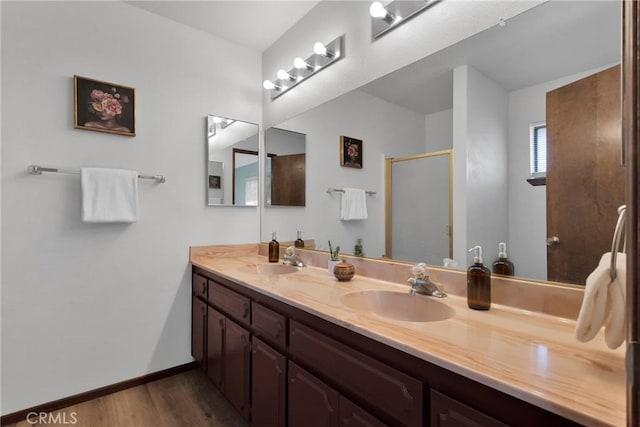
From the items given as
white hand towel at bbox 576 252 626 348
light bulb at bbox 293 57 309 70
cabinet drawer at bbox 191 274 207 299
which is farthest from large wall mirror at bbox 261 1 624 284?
cabinet drawer at bbox 191 274 207 299

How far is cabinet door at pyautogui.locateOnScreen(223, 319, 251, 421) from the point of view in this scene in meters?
Answer: 1.48

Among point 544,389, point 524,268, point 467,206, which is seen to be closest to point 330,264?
point 467,206

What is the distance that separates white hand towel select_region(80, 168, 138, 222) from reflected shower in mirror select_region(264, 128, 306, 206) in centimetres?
95

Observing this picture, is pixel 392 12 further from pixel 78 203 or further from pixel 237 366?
pixel 78 203

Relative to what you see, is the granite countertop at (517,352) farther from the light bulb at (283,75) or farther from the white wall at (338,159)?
the light bulb at (283,75)

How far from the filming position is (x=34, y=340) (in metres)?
1.71

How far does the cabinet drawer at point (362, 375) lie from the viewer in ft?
2.44

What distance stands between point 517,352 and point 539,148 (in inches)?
27.4

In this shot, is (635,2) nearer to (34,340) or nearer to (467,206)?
(467,206)

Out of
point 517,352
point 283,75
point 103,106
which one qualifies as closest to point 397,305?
point 517,352

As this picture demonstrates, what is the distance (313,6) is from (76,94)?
62.0 inches

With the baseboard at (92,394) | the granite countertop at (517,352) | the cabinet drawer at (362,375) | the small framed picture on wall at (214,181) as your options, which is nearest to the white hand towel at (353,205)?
the granite countertop at (517,352)

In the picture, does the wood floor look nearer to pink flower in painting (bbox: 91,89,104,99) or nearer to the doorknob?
the doorknob

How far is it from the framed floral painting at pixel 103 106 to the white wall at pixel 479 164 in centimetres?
194
